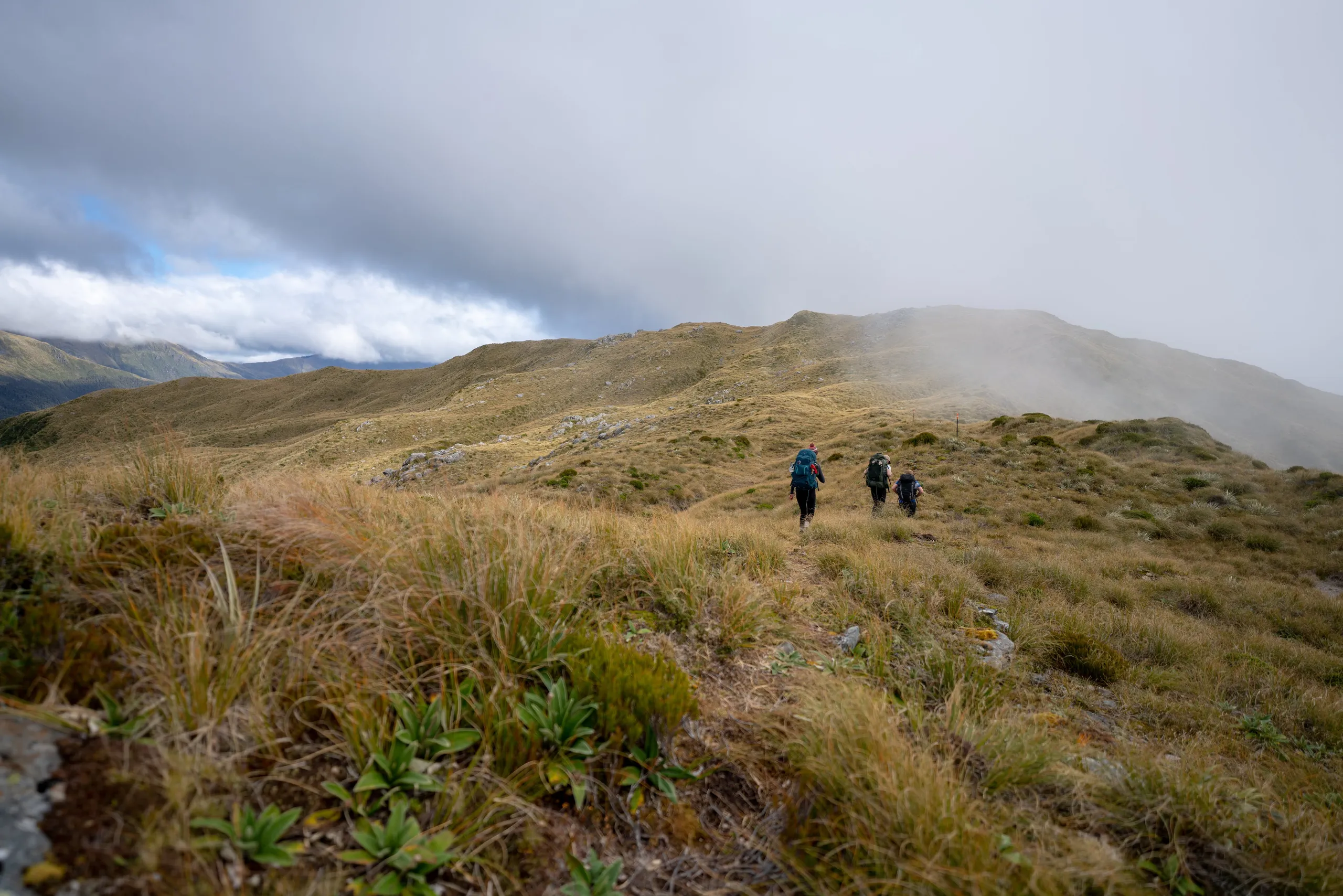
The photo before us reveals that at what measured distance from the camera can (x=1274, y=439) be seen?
55594 mm

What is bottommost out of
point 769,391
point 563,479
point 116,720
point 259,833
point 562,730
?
point 563,479

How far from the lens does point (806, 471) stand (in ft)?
43.1

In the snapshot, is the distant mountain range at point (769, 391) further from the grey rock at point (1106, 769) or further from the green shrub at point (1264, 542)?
the grey rock at point (1106, 769)

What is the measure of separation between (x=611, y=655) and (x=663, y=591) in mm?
1547

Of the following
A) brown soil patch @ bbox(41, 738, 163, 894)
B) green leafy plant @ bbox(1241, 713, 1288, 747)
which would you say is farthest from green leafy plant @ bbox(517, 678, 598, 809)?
green leafy plant @ bbox(1241, 713, 1288, 747)

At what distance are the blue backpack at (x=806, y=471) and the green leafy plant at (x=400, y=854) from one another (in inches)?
471

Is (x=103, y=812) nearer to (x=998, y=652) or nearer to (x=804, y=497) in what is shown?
(x=998, y=652)

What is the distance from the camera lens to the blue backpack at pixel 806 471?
1311cm

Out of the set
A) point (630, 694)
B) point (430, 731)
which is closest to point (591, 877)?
point (630, 694)

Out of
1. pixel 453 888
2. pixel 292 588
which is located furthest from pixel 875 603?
pixel 292 588

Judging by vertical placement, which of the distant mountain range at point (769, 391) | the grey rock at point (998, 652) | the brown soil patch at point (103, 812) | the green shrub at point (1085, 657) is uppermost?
the distant mountain range at point (769, 391)

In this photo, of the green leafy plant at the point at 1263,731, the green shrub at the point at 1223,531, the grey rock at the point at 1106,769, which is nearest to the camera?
the grey rock at the point at 1106,769

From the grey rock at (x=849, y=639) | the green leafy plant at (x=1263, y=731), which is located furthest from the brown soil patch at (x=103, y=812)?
the green leafy plant at (x=1263, y=731)

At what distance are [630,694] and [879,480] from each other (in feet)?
47.4
